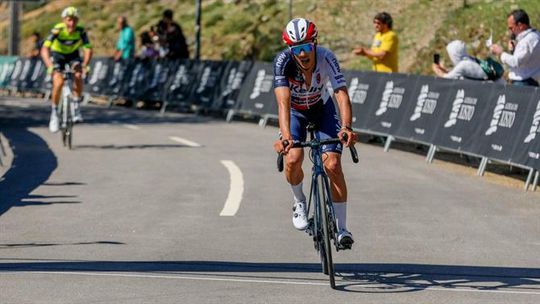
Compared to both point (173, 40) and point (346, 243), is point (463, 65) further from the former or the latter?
point (173, 40)

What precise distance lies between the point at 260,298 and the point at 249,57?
32.4 meters

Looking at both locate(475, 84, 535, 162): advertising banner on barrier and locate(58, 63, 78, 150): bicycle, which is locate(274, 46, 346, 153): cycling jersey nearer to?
locate(475, 84, 535, 162): advertising banner on barrier

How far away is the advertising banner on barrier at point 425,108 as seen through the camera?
19.9 m

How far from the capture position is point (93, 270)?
10273 millimetres

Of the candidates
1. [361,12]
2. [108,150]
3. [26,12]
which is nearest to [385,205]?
[108,150]

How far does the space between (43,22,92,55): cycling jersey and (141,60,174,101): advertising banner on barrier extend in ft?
31.6

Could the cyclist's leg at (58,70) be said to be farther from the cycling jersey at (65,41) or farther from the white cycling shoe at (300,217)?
the white cycling shoe at (300,217)

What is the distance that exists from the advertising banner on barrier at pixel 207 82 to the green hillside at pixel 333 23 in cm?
498

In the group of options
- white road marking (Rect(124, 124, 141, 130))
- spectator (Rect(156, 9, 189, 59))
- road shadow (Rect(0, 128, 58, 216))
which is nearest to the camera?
road shadow (Rect(0, 128, 58, 216))

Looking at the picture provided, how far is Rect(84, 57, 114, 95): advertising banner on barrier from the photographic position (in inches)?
1364

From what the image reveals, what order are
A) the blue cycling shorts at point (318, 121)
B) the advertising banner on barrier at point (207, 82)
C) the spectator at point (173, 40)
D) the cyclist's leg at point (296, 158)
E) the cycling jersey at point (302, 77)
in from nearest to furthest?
the cycling jersey at point (302, 77), the cyclist's leg at point (296, 158), the blue cycling shorts at point (318, 121), the advertising banner on barrier at point (207, 82), the spectator at point (173, 40)

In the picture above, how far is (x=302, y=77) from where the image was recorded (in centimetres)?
1046

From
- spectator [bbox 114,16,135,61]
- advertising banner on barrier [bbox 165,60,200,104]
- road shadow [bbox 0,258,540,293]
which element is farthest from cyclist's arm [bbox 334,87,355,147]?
spectator [bbox 114,16,135,61]

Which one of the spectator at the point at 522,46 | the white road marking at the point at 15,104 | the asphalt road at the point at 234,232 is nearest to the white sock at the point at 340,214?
the asphalt road at the point at 234,232
